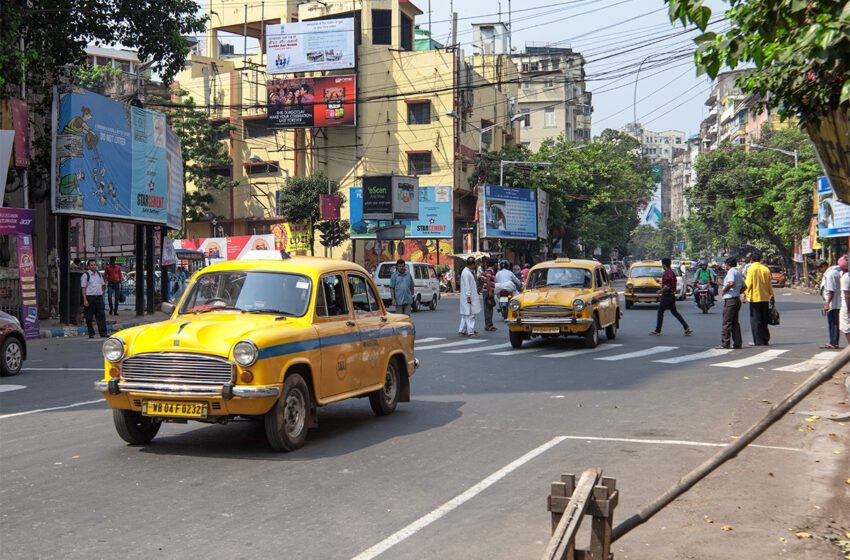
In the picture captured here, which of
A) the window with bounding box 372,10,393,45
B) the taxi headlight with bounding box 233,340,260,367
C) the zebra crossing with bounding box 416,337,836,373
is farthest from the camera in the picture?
the window with bounding box 372,10,393,45

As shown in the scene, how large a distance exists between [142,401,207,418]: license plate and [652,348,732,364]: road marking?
11405mm

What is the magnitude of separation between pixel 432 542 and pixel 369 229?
56469 millimetres

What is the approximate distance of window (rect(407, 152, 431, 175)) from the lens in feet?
205

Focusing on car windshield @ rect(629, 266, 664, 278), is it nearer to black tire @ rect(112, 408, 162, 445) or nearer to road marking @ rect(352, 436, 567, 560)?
road marking @ rect(352, 436, 567, 560)

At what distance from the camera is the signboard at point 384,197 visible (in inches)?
2159

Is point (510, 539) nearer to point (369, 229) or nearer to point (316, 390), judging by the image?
point (316, 390)

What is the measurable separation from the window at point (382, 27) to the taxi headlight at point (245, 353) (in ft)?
Answer: 191

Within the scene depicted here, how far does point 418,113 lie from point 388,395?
53014mm

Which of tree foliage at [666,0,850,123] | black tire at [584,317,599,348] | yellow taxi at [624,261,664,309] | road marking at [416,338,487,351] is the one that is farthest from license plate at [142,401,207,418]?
yellow taxi at [624,261,664,309]

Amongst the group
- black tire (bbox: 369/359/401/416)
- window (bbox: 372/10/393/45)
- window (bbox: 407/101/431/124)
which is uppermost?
window (bbox: 372/10/393/45)

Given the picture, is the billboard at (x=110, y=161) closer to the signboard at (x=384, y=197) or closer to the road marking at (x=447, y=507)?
the signboard at (x=384, y=197)

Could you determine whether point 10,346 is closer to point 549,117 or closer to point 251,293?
point 251,293

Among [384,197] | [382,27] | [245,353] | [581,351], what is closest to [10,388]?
[245,353]

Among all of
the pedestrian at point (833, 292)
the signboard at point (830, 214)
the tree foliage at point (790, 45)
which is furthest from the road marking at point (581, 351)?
the signboard at point (830, 214)
